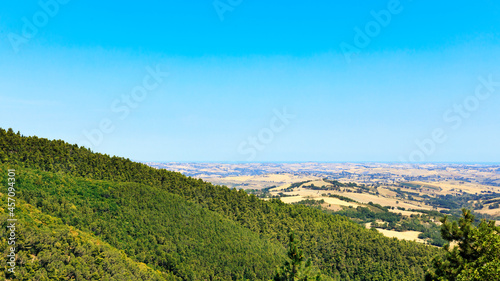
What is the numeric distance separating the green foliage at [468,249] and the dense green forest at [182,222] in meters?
31.4

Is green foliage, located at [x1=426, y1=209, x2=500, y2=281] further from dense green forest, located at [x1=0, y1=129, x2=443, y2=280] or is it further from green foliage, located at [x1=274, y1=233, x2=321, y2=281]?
dense green forest, located at [x1=0, y1=129, x2=443, y2=280]

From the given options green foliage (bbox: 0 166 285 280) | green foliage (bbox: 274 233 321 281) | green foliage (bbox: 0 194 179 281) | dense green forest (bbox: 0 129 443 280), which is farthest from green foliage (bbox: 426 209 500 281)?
green foliage (bbox: 0 166 285 280)

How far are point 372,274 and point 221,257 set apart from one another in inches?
1520

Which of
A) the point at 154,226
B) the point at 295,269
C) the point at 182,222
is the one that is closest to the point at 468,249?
the point at 295,269

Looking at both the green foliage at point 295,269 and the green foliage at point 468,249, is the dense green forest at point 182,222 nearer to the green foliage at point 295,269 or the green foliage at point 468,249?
the green foliage at point 295,269

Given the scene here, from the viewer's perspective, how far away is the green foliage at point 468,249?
1684 centimetres

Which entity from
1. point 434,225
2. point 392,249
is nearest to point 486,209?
point 434,225

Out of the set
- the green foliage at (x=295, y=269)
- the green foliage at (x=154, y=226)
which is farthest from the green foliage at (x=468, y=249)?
the green foliage at (x=154, y=226)

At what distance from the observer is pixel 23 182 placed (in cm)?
4512

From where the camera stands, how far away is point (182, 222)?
60.4 meters

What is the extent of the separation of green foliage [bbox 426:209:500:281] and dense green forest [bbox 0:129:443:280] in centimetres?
3141

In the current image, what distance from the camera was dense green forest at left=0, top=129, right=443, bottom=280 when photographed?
151ft

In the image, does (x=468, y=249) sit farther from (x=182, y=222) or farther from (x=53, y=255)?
(x=182, y=222)

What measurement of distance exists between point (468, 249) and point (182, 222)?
5031 centimetres
